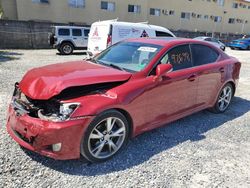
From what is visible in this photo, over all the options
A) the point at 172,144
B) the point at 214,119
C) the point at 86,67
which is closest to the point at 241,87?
the point at 214,119

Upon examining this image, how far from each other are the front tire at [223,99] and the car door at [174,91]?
0.96 metres

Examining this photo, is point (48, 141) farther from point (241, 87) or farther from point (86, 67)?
point (241, 87)

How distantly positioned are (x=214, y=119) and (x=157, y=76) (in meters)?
2.01

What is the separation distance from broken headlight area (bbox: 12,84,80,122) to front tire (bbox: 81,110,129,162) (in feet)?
1.11

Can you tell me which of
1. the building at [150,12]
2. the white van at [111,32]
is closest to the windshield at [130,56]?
the white van at [111,32]

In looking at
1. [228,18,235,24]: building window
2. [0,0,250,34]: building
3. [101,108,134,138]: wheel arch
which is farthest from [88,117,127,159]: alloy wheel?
[228,18,235,24]: building window

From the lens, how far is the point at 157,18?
30141mm

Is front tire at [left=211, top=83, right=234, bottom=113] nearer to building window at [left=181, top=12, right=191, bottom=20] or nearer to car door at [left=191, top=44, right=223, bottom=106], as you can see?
car door at [left=191, top=44, right=223, bottom=106]

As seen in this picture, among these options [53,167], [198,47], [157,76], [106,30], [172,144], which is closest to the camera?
[53,167]

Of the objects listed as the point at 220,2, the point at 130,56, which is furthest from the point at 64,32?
the point at 220,2

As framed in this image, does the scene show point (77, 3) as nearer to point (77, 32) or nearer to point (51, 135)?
point (77, 32)

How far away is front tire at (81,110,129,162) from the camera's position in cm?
284

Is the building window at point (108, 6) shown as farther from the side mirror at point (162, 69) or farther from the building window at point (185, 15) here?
the side mirror at point (162, 69)

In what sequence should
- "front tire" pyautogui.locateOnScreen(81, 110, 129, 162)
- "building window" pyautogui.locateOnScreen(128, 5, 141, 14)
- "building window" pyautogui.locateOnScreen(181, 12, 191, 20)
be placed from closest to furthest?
"front tire" pyautogui.locateOnScreen(81, 110, 129, 162)
"building window" pyautogui.locateOnScreen(128, 5, 141, 14)
"building window" pyautogui.locateOnScreen(181, 12, 191, 20)
